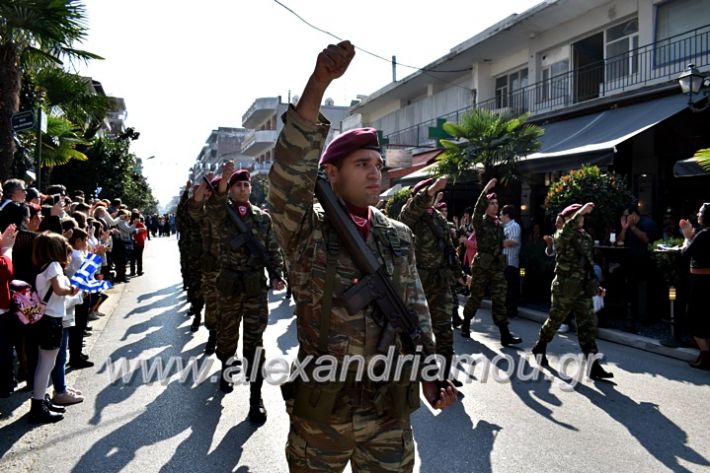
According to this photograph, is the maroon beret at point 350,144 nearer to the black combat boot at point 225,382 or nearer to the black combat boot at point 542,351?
the black combat boot at point 225,382

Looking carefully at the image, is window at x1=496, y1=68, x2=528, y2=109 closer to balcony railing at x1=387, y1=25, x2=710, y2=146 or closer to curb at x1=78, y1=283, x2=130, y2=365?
balcony railing at x1=387, y1=25, x2=710, y2=146

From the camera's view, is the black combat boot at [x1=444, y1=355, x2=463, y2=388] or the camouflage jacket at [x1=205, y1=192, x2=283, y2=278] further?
the black combat boot at [x1=444, y1=355, x2=463, y2=388]

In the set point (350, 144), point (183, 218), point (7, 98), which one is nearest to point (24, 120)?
point (7, 98)

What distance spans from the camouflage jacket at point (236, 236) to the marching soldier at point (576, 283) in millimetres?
3090

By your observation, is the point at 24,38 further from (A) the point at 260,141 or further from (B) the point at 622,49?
(A) the point at 260,141

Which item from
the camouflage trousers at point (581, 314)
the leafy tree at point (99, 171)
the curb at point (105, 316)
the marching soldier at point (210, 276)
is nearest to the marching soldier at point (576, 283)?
the camouflage trousers at point (581, 314)

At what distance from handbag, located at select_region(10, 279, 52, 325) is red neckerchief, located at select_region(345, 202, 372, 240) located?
3.23m

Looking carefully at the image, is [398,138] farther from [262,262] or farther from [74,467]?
[74,467]

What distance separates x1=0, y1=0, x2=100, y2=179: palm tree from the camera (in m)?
8.38

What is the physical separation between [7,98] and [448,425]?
879 centimetres

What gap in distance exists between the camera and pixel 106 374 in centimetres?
571

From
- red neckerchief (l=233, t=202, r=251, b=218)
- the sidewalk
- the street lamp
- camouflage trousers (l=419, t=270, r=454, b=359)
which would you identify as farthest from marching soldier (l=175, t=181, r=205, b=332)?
the street lamp

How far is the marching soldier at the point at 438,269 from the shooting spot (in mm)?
5297

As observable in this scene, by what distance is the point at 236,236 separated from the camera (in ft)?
16.1
